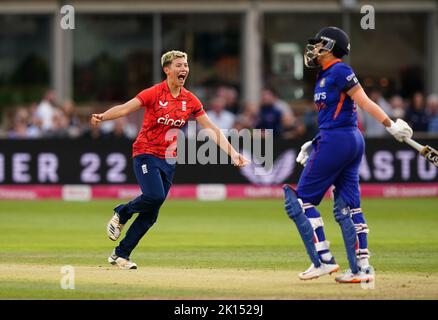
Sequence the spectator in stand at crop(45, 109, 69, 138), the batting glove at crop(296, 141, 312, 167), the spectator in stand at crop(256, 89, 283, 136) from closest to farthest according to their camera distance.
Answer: the batting glove at crop(296, 141, 312, 167), the spectator in stand at crop(256, 89, 283, 136), the spectator in stand at crop(45, 109, 69, 138)

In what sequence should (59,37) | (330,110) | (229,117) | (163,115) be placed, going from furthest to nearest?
(59,37) → (229,117) → (163,115) → (330,110)

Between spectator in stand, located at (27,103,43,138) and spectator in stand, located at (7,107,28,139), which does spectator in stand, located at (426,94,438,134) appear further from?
spectator in stand, located at (7,107,28,139)

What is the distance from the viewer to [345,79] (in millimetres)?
10688

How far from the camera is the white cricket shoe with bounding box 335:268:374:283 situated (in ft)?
35.8

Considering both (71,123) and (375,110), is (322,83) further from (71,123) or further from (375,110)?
(71,123)

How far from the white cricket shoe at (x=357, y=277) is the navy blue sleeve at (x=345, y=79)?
1765 millimetres

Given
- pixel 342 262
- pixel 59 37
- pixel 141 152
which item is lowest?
pixel 342 262

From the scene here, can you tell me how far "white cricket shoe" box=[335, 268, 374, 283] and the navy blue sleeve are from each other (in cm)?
177

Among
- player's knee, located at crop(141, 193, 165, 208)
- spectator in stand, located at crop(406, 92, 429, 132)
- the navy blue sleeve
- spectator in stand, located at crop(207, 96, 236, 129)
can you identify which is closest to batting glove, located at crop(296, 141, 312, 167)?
the navy blue sleeve

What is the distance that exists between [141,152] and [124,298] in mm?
2368

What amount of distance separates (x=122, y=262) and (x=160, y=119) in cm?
162

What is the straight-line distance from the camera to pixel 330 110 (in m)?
10.8

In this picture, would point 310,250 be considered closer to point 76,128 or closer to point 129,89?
point 76,128

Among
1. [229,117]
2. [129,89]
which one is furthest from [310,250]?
[129,89]
